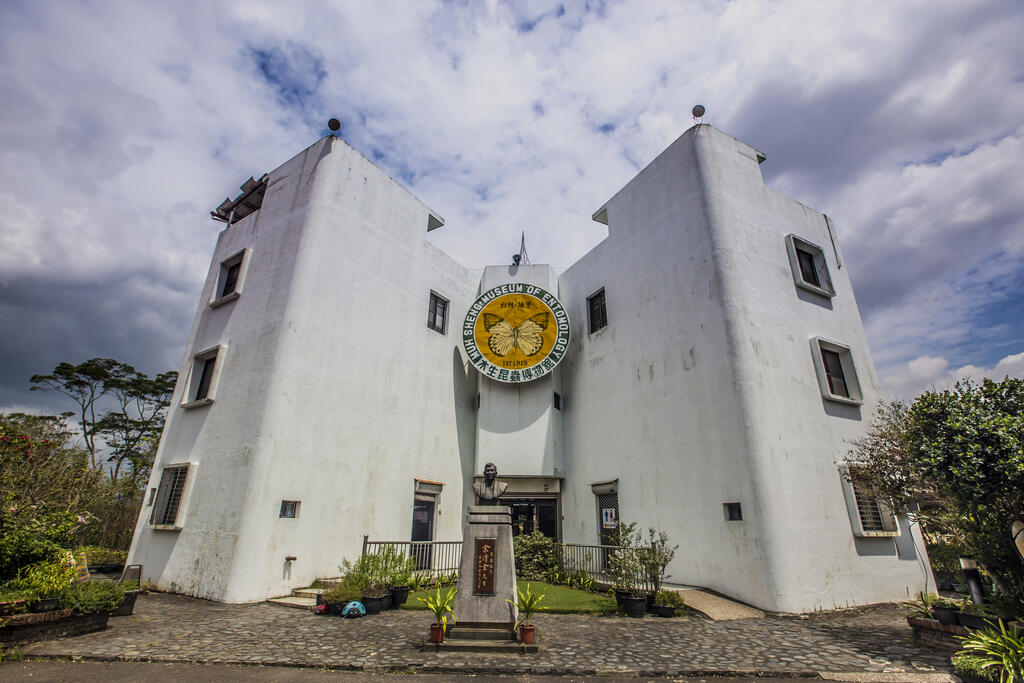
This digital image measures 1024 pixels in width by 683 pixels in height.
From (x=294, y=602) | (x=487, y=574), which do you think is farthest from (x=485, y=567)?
(x=294, y=602)

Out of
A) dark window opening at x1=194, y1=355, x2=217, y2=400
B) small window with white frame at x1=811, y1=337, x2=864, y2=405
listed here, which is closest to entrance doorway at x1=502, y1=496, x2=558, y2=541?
small window with white frame at x1=811, y1=337, x2=864, y2=405

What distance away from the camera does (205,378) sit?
1411 cm

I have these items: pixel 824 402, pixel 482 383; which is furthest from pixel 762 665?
pixel 482 383

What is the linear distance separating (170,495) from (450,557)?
7.77m

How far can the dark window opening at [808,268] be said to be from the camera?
1423 centimetres

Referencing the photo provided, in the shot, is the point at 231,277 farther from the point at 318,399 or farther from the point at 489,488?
the point at 489,488

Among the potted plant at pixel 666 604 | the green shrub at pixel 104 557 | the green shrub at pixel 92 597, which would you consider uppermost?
the green shrub at pixel 104 557

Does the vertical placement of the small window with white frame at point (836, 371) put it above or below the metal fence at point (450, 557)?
above

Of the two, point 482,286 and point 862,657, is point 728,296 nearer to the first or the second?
point 862,657

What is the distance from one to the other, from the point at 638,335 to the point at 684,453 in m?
3.93

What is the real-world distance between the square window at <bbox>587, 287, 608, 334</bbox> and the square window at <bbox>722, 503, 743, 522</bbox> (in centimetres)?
701

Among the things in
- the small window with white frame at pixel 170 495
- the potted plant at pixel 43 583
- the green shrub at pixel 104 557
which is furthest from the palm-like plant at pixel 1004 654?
the green shrub at pixel 104 557

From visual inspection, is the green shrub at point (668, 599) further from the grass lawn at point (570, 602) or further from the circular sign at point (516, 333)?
the circular sign at point (516, 333)

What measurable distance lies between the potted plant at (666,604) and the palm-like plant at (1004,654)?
4654mm
